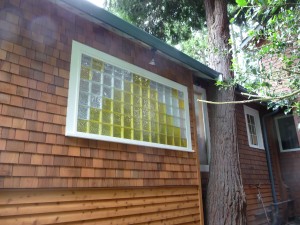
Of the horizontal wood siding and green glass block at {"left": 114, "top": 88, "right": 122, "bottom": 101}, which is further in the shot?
green glass block at {"left": 114, "top": 88, "right": 122, "bottom": 101}

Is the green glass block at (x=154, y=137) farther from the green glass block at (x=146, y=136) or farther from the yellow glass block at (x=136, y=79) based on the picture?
the yellow glass block at (x=136, y=79)

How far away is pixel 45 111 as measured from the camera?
3.16 metres

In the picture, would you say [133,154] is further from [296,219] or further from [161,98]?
[296,219]

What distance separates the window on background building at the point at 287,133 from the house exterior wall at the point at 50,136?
255 inches

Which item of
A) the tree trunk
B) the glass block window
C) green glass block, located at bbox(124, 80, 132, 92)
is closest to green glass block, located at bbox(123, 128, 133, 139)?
the glass block window

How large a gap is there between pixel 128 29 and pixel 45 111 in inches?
66.4

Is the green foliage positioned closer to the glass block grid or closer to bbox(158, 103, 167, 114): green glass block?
the glass block grid

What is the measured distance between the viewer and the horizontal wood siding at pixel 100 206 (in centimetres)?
280

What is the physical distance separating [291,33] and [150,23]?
494 cm

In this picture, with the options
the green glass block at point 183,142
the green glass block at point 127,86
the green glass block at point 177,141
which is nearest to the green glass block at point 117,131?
the green glass block at point 127,86

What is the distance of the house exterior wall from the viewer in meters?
2.85

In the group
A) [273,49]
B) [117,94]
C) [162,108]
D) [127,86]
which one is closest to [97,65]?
[117,94]

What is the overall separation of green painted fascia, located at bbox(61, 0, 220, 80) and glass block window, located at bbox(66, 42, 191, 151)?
0.44 metres

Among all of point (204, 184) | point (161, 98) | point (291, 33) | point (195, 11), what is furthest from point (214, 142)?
point (195, 11)
